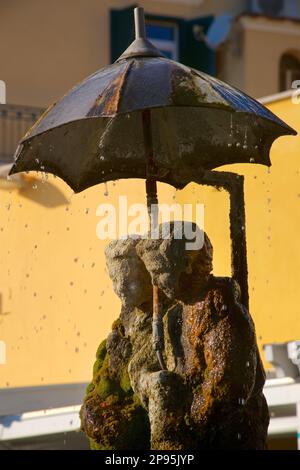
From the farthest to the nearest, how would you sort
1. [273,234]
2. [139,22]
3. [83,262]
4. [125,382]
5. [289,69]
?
[289,69]
[83,262]
[273,234]
[139,22]
[125,382]

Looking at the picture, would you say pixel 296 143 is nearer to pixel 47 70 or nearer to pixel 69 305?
pixel 69 305

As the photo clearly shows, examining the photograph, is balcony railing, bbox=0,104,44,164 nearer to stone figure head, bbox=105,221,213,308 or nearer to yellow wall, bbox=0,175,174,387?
yellow wall, bbox=0,175,174,387

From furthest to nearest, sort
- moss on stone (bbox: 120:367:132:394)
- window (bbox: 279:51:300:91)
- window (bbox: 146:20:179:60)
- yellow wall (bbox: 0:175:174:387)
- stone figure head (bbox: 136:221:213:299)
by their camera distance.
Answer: window (bbox: 146:20:179:60) < window (bbox: 279:51:300:91) < yellow wall (bbox: 0:175:174:387) < moss on stone (bbox: 120:367:132:394) < stone figure head (bbox: 136:221:213:299)

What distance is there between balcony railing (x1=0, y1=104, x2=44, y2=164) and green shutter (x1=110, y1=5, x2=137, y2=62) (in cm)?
209

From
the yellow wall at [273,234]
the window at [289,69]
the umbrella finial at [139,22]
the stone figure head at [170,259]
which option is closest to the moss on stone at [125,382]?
the stone figure head at [170,259]

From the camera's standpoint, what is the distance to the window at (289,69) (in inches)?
880

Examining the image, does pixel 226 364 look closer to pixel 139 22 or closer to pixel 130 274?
pixel 130 274

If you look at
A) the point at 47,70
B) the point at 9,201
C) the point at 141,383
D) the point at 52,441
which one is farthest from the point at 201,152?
the point at 47,70

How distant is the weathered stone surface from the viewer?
5984 mm

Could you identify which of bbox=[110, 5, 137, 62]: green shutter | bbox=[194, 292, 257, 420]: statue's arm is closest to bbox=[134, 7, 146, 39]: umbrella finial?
bbox=[194, 292, 257, 420]: statue's arm

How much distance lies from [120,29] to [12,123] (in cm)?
272

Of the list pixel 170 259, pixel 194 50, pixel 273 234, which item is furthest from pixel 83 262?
pixel 194 50

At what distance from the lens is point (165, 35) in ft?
74.1
